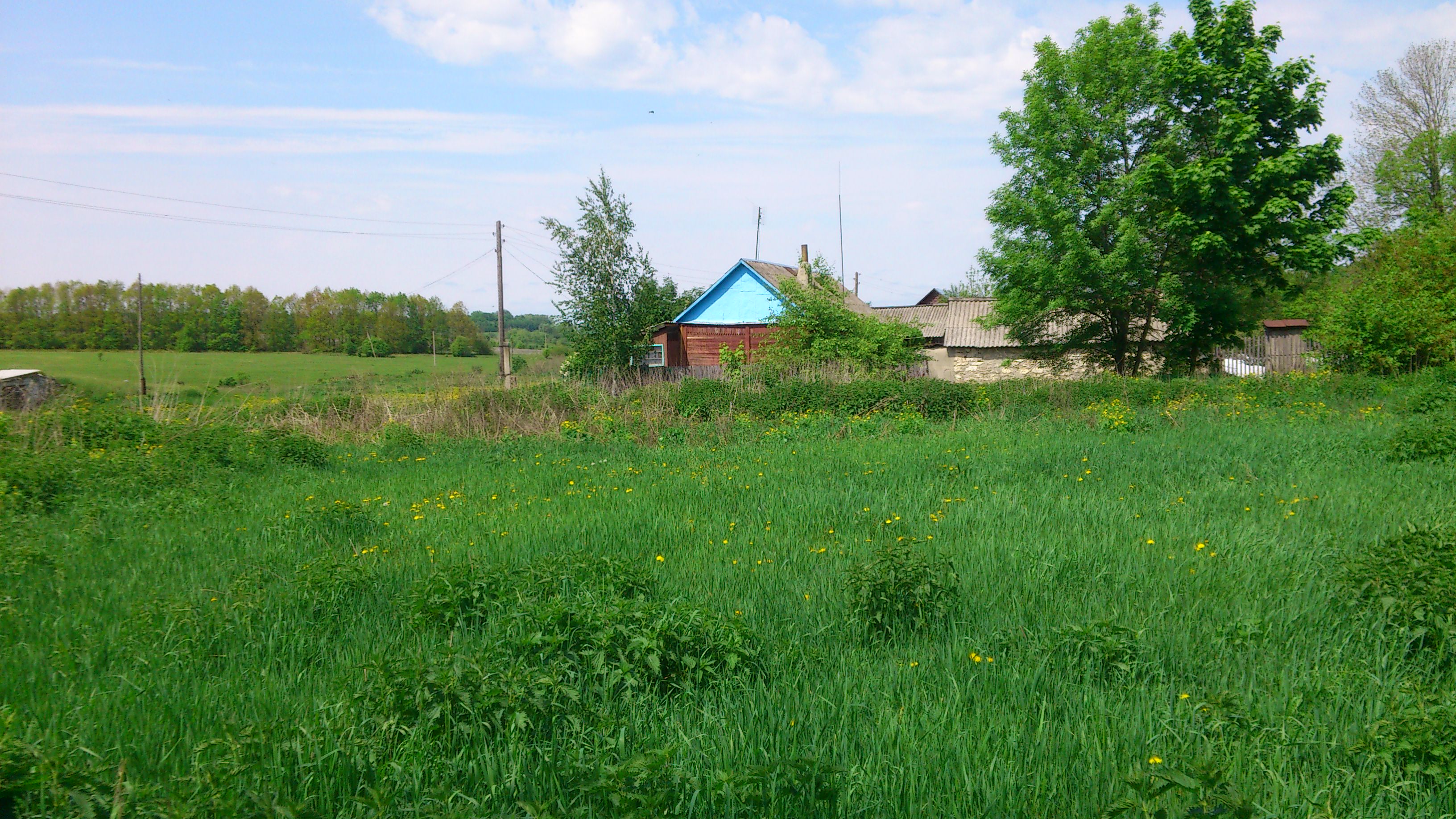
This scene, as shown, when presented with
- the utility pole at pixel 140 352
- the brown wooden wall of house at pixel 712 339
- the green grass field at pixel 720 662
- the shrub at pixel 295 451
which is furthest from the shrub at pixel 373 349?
the green grass field at pixel 720 662

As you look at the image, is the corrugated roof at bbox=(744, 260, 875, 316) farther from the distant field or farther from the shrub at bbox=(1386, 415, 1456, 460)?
the shrub at bbox=(1386, 415, 1456, 460)

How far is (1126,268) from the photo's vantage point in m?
26.3

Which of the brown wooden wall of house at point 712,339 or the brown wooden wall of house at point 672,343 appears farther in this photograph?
the brown wooden wall of house at point 672,343

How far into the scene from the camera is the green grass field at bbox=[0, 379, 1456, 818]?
3316 mm

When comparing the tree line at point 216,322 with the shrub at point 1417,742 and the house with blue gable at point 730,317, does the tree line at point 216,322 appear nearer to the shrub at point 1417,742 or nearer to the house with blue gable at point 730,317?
the house with blue gable at point 730,317

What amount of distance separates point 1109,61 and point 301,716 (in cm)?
3075

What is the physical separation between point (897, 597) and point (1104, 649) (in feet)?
4.31

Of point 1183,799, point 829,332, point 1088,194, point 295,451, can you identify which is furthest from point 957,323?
point 1183,799

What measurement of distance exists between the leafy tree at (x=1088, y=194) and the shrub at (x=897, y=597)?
23.5 metres

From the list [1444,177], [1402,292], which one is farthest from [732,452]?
[1444,177]

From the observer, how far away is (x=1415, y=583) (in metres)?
4.97

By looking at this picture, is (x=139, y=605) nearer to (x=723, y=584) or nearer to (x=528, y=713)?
(x=528, y=713)

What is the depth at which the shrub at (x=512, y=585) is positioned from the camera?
5.38 m

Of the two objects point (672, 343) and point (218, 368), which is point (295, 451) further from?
point (672, 343)
